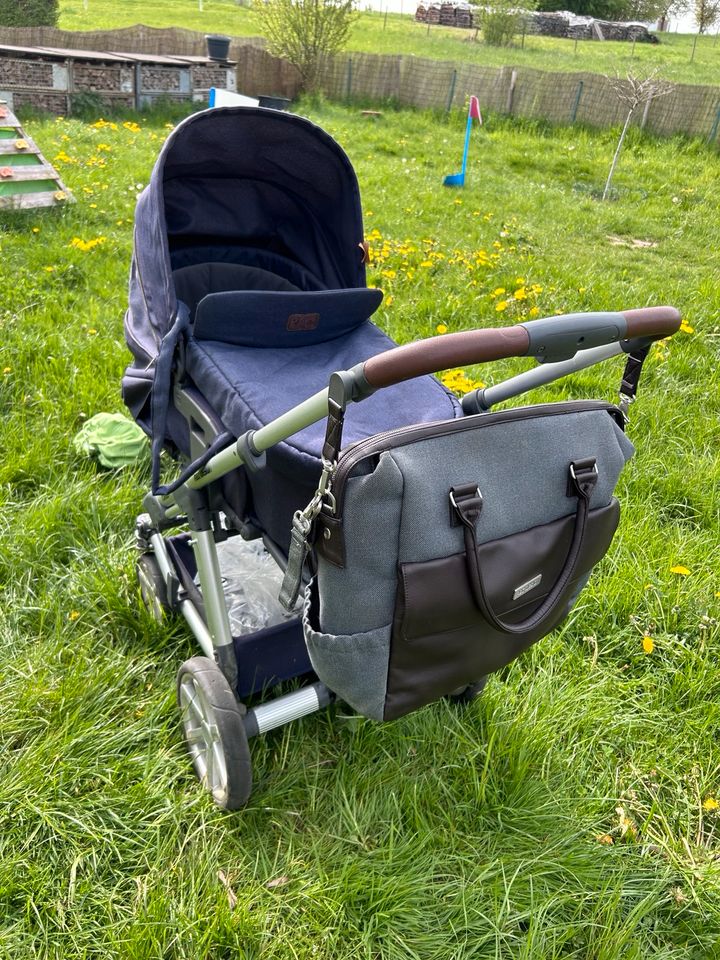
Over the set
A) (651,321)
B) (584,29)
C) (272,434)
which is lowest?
(272,434)

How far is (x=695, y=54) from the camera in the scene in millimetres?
30547

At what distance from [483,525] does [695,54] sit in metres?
36.9

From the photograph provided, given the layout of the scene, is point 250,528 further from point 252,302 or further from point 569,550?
point 569,550

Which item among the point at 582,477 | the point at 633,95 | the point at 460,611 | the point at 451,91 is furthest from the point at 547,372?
the point at 451,91

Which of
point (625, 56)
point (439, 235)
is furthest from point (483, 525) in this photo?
point (625, 56)

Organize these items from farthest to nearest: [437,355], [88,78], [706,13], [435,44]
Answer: [706,13], [435,44], [88,78], [437,355]

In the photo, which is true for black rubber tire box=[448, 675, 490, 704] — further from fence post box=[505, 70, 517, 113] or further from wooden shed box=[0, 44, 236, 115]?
fence post box=[505, 70, 517, 113]

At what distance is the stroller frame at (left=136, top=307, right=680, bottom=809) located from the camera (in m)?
1.07

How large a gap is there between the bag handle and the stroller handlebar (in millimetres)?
276

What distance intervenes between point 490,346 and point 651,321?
17.5 inches

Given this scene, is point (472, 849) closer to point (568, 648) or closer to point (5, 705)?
point (568, 648)

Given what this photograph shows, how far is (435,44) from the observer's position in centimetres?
2675

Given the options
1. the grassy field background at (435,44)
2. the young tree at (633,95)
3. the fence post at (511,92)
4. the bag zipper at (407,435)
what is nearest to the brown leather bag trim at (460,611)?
the bag zipper at (407,435)

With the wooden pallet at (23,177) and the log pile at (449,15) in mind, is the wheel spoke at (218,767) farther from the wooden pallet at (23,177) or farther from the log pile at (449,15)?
the log pile at (449,15)
